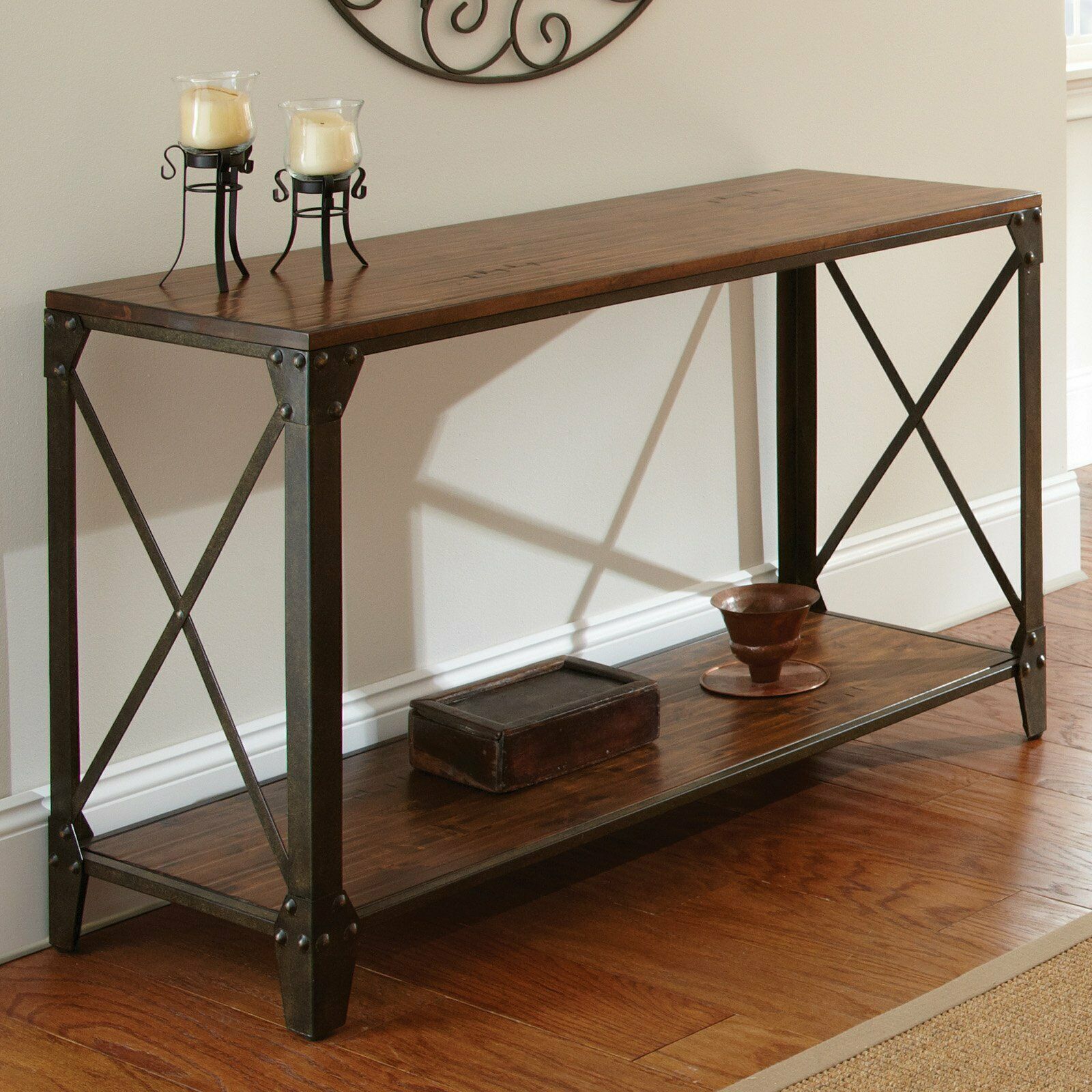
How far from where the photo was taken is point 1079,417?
4746 millimetres

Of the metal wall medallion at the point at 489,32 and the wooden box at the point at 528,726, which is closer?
the wooden box at the point at 528,726

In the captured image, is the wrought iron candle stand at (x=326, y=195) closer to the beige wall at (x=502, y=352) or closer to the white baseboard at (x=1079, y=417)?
the beige wall at (x=502, y=352)

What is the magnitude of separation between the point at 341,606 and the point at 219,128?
1.96ft

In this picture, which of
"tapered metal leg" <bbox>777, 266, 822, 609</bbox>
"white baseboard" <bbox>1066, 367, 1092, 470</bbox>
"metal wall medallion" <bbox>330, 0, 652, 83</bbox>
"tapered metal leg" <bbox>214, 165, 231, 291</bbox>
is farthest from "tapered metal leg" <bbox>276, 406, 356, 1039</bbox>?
"white baseboard" <bbox>1066, 367, 1092, 470</bbox>

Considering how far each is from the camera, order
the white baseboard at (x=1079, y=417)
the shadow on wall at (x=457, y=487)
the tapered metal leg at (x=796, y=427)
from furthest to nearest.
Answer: the white baseboard at (x=1079, y=417) < the tapered metal leg at (x=796, y=427) < the shadow on wall at (x=457, y=487)

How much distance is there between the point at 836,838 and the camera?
8.68ft

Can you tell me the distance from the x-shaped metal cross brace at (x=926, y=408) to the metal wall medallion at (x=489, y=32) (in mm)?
607

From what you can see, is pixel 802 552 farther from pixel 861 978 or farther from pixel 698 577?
pixel 861 978

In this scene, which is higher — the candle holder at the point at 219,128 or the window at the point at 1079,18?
the window at the point at 1079,18

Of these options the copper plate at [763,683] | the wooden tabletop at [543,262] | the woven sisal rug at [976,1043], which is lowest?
the woven sisal rug at [976,1043]

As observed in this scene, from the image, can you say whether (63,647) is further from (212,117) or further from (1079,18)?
(1079,18)

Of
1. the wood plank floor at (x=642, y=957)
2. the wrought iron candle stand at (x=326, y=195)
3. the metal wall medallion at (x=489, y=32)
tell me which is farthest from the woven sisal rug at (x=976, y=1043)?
the metal wall medallion at (x=489, y=32)

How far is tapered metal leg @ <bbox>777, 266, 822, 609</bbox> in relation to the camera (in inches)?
125

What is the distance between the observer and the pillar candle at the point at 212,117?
2066mm
